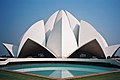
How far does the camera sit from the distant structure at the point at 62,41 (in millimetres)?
16234

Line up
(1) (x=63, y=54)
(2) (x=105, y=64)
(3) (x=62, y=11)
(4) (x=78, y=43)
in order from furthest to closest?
(3) (x=62, y=11), (4) (x=78, y=43), (1) (x=63, y=54), (2) (x=105, y=64)

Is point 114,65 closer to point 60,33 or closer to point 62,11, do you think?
point 60,33

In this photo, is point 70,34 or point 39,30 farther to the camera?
point 39,30

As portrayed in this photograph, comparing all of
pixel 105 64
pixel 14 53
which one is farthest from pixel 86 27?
pixel 14 53

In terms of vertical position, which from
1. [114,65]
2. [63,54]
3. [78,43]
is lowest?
[114,65]

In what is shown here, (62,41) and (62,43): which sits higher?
(62,41)

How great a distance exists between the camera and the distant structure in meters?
16.2

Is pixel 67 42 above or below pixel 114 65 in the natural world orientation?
above

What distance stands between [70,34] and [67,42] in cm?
95

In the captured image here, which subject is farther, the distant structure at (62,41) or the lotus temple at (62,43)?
the distant structure at (62,41)

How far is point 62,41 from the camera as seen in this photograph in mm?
16156

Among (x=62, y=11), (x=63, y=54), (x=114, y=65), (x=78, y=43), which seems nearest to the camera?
(x=114, y=65)

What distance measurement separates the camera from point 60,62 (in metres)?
14.1

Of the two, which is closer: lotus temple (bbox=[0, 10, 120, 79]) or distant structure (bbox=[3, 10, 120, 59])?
lotus temple (bbox=[0, 10, 120, 79])
